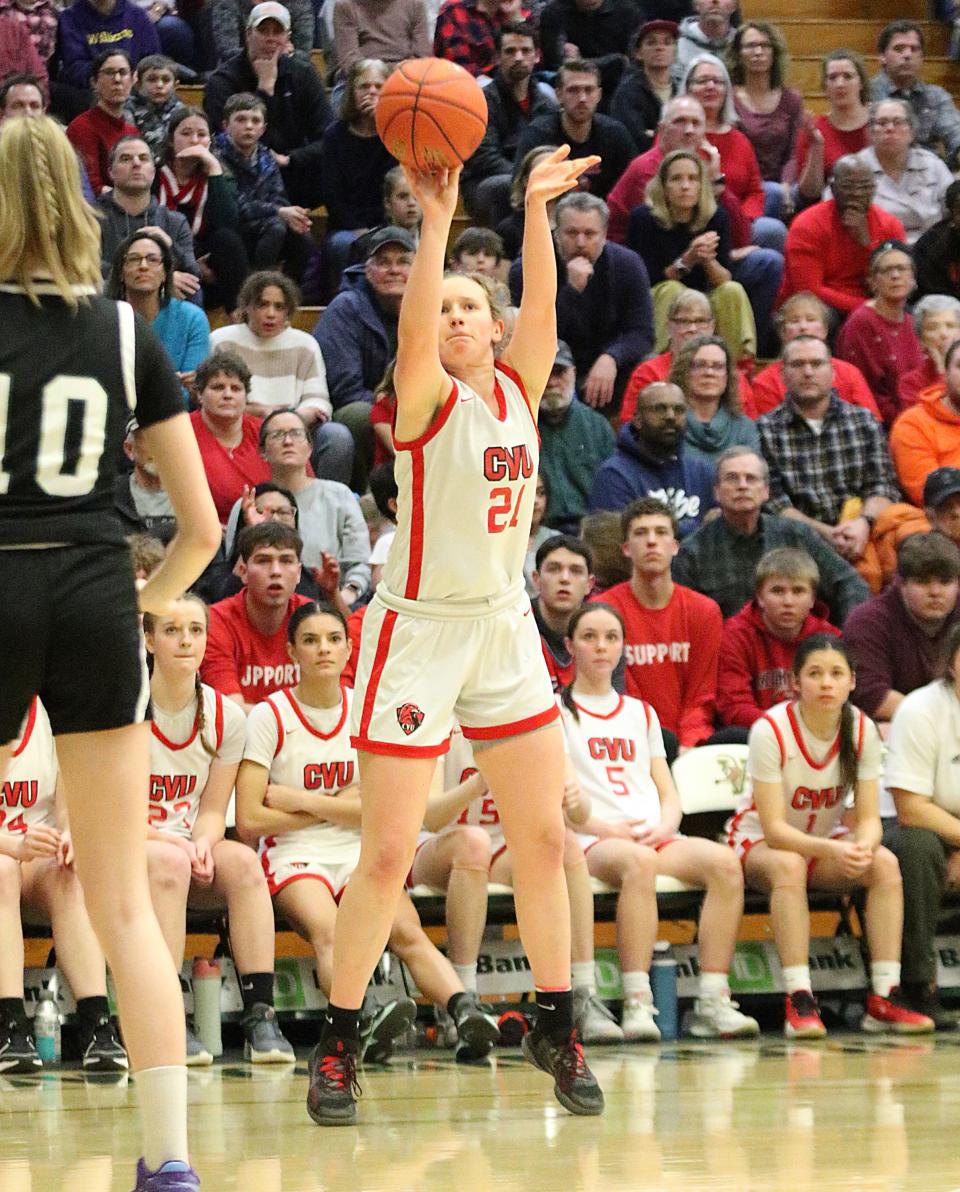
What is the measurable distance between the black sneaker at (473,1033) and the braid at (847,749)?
1.65 metres

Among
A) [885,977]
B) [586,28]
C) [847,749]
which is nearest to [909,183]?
[586,28]

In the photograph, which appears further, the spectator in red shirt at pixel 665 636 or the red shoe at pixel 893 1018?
the spectator in red shirt at pixel 665 636

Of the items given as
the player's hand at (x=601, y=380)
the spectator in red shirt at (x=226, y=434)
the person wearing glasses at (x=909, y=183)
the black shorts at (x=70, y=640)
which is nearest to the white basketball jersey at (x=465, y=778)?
the spectator in red shirt at (x=226, y=434)

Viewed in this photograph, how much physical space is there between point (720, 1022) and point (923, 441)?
3478 millimetres

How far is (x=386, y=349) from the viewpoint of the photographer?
9359 mm

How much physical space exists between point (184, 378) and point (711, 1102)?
195 inches

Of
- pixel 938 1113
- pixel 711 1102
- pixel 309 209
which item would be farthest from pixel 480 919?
pixel 309 209

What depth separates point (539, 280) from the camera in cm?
467

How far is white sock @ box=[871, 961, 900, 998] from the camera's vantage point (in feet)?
21.6

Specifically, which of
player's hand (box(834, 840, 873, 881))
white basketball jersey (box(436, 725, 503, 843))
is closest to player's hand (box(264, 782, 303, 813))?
white basketball jersey (box(436, 725, 503, 843))

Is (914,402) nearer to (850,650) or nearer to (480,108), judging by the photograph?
(850,650)

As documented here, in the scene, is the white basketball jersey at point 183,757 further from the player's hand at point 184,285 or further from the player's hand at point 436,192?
the player's hand at point 184,285

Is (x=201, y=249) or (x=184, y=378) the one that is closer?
(x=184, y=378)

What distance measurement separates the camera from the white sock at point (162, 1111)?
131 inches
